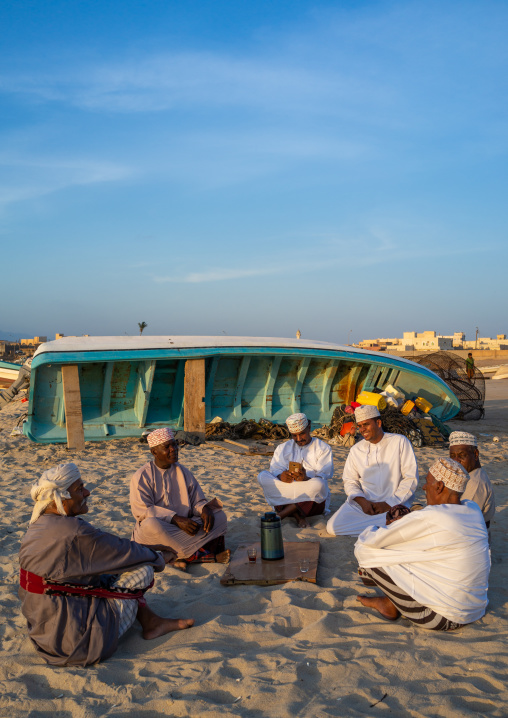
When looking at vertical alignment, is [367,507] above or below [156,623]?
A: above

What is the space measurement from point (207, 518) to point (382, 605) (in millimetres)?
1522

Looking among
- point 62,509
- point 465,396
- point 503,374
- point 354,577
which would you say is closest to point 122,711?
point 62,509

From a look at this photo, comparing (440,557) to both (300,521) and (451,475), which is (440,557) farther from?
(300,521)

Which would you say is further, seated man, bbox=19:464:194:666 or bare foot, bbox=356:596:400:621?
bare foot, bbox=356:596:400:621

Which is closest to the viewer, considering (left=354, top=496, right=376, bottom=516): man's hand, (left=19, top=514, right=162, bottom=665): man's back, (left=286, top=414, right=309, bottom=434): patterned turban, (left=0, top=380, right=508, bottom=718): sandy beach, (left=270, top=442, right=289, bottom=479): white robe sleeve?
(left=0, top=380, right=508, bottom=718): sandy beach

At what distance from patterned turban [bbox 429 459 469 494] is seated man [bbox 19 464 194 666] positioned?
1.73m

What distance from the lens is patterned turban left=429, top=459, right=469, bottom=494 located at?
9.96ft

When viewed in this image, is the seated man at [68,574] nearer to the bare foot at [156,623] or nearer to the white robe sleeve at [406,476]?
the bare foot at [156,623]

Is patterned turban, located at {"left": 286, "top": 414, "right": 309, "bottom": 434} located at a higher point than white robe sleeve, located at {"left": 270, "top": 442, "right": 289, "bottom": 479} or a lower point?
higher

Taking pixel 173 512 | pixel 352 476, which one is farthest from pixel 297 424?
pixel 173 512

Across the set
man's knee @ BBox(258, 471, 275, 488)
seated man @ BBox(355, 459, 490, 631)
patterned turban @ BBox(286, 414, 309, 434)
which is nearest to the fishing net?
patterned turban @ BBox(286, 414, 309, 434)

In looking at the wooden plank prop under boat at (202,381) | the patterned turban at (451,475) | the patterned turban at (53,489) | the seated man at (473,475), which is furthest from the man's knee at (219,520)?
the wooden plank prop under boat at (202,381)

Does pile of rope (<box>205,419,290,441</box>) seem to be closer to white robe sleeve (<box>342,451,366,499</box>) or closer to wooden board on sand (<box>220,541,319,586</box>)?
white robe sleeve (<box>342,451,366,499</box>)

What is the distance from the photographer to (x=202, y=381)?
367 inches
